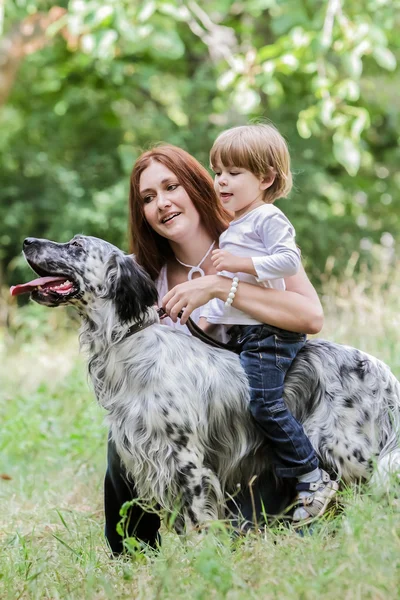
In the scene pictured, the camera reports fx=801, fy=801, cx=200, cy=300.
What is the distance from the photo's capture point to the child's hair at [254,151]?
3.16m

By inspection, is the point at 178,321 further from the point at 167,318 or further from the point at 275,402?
the point at 275,402

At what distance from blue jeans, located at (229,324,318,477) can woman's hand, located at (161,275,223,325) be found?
240 millimetres

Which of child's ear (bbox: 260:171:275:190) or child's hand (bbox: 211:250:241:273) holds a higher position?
child's ear (bbox: 260:171:275:190)

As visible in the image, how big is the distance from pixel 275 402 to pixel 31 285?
1021mm

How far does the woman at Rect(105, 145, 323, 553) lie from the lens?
10.3 ft

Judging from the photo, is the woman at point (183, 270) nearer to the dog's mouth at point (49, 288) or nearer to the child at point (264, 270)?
the child at point (264, 270)

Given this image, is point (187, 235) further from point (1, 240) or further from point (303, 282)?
point (1, 240)

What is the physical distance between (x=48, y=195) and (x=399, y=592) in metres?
9.07

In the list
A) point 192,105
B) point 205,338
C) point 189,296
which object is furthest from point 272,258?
point 192,105

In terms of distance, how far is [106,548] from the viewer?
327cm

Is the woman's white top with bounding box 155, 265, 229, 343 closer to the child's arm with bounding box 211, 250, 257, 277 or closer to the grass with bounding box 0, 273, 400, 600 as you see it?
the child's arm with bounding box 211, 250, 257, 277

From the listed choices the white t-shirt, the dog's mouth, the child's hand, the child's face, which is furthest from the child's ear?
the dog's mouth

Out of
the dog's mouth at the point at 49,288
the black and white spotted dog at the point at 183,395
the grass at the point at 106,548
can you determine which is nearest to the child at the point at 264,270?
the black and white spotted dog at the point at 183,395

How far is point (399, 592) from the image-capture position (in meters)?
2.02
